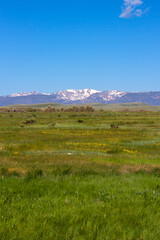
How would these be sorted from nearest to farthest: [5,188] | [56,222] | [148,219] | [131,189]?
1. [56,222]
2. [148,219]
3. [5,188]
4. [131,189]

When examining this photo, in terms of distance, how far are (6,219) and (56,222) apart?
1259 millimetres

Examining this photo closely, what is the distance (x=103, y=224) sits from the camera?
576 centimetres

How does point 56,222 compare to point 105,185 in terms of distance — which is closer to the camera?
point 56,222

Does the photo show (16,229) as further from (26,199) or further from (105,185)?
(105,185)

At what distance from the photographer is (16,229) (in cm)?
528

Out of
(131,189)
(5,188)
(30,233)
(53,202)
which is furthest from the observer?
(131,189)

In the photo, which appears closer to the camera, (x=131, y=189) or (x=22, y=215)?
(x=22, y=215)

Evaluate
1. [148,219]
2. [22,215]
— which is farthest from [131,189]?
[22,215]

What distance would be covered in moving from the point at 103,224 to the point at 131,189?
2958 mm

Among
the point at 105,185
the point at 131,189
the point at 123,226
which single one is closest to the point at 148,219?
the point at 123,226

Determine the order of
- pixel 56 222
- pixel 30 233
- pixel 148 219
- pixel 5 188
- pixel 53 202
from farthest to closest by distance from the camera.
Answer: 1. pixel 5 188
2. pixel 53 202
3. pixel 148 219
4. pixel 56 222
5. pixel 30 233

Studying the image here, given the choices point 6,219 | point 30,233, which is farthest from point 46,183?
point 30,233

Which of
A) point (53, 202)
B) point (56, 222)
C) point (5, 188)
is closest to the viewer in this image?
point (56, 222)

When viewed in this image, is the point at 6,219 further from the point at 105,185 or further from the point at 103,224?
the point at 105,185
